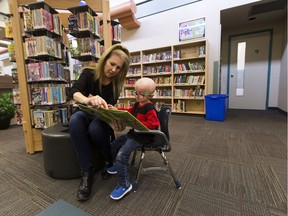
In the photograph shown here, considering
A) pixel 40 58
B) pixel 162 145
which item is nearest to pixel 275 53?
pixel 162 145

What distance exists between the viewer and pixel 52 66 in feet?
6.02

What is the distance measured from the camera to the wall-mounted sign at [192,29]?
12.4 ft

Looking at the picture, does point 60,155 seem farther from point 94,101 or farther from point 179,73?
point 179,73

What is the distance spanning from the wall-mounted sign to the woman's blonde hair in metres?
3.17

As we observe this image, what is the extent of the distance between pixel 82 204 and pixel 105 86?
883 mm

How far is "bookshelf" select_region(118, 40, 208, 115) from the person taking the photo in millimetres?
3855

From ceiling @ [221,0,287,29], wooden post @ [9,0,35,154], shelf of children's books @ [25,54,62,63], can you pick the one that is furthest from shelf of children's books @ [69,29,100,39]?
ceiling @ [221,0,287,29]

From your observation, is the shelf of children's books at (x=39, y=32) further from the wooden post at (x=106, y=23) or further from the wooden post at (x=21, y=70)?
the wooden post at (x=106, y=23)

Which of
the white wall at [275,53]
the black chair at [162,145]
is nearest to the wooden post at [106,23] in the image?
the black chair at [162,145]

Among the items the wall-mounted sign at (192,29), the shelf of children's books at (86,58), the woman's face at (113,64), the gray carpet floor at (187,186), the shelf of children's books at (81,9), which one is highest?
the wall-mounted sign at (192,29)

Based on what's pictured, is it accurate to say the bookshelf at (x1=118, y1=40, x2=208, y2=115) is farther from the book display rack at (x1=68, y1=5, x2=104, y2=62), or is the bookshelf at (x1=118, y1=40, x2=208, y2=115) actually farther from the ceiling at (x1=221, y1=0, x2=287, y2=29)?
the book display rack at (x1=68, y1=5, x2=104, y2=62)

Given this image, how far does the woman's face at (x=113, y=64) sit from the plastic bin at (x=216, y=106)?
2660 millimetres

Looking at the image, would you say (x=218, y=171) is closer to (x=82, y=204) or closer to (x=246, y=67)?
(x=82, y=204)

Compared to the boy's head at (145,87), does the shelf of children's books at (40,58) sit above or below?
above
